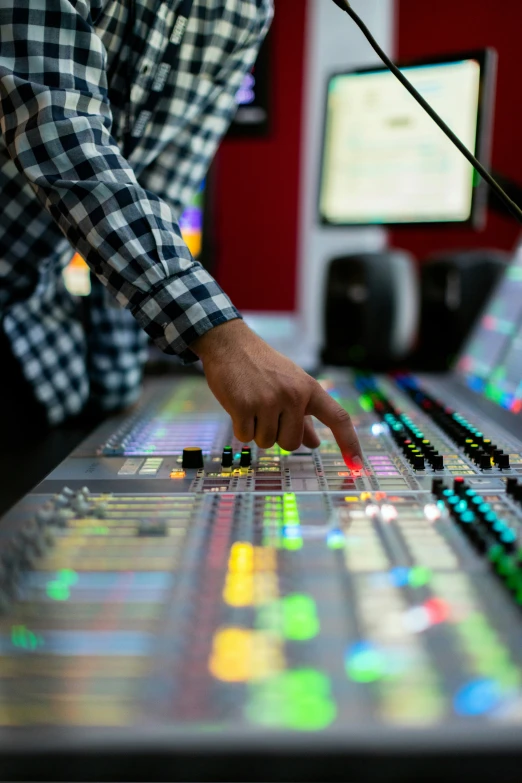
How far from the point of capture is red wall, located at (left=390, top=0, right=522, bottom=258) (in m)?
3.23

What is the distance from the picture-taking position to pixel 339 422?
2.30 ft

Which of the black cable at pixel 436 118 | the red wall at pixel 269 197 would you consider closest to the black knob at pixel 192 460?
the black cable at pixel 436 118

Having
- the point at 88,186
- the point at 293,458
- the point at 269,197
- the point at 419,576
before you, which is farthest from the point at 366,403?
the point at 269,197

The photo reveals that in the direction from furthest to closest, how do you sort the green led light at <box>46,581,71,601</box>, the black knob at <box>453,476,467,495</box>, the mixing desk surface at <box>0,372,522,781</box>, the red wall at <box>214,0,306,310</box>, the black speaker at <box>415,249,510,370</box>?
the red wall at <box>214,0,306,310</box> < the black speaker at <box>415,249,510,370</box> < the black knob at <box>453,476,467,495</box> < the green led light at <box>46,581,71,601</box> < the mixing desk surface at <box>0,372,522,781</box>

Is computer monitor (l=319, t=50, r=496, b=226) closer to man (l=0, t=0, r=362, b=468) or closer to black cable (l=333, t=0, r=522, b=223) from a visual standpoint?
man (l=0, t=0, r=362, b=468)

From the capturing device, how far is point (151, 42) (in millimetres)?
930

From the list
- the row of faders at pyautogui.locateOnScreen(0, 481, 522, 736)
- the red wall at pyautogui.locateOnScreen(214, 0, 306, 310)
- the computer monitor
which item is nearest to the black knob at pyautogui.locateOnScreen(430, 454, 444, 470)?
the row of faders at pyautogui.locateOnScreen(0, 481, 522, 736)

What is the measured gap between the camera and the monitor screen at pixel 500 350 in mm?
1119

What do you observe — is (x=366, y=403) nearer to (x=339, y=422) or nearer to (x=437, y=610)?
(x=339, y=422)

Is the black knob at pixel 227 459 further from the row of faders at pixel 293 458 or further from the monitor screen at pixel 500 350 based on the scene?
the monitor screen at pixel 500 350

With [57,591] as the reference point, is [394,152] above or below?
above

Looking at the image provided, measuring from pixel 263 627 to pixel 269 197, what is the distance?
3.26 m

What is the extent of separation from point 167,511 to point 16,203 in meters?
0.59

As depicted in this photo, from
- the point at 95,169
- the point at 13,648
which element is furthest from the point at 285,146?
the point at 13,648
